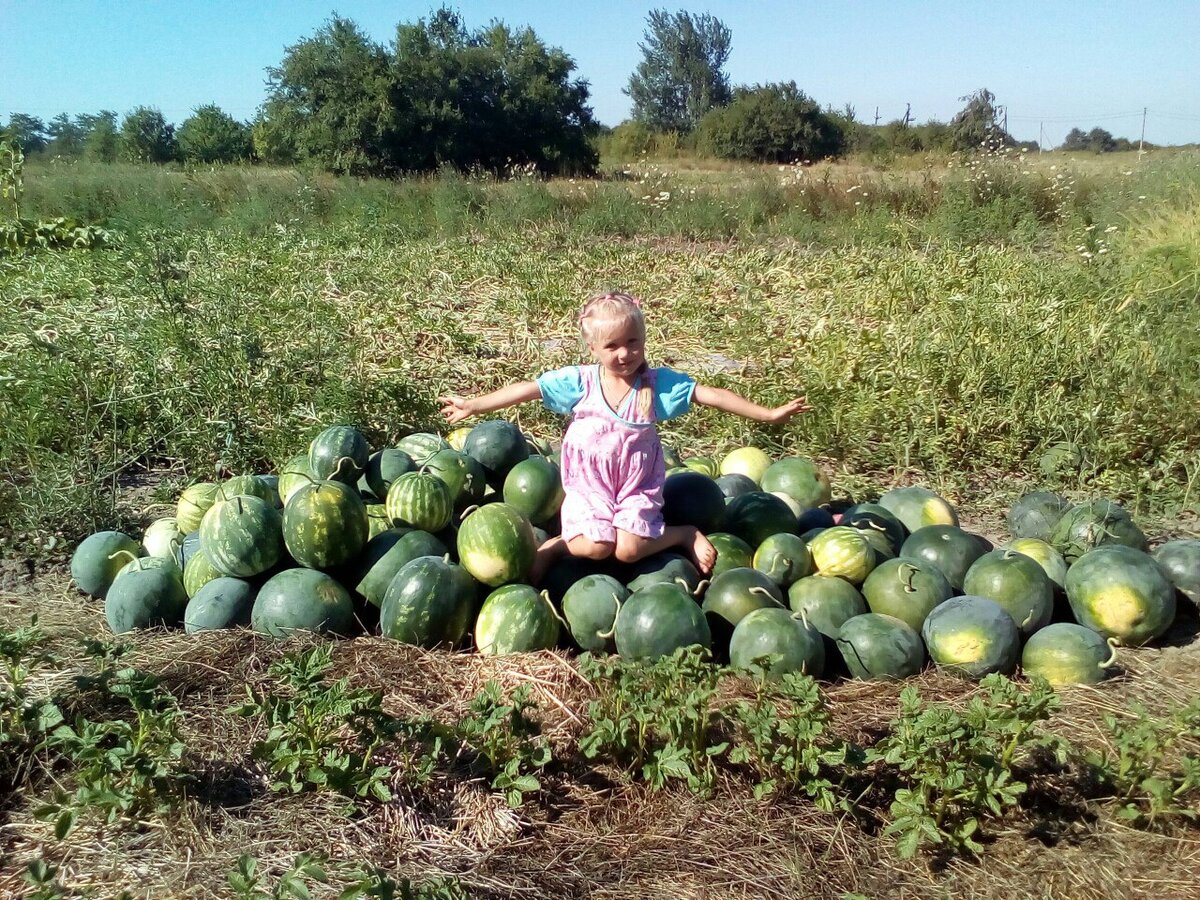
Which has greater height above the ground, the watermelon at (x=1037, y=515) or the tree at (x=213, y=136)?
the tree at (x=213, y=136)

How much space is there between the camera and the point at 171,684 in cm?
321

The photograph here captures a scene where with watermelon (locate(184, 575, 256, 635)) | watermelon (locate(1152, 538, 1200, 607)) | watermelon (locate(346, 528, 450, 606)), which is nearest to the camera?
watermelon (locate(184, 575, 256, 635))

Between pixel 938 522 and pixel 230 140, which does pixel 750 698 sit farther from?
pixel 230 140

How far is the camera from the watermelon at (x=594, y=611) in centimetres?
356

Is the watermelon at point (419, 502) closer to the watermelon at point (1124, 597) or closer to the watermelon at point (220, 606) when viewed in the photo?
the watermelon at point (220, 606)

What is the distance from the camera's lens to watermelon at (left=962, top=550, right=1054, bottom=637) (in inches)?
141

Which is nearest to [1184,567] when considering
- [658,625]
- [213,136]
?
[658,625]

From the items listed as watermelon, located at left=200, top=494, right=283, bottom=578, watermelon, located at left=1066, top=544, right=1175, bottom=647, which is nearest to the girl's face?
watermelon, located at left=200, top=494, right=283, bottom=578

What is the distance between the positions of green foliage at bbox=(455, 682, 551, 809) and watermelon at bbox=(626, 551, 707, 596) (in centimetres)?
96

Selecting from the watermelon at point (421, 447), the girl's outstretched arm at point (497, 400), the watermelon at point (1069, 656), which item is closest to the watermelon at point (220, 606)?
the watermelon at point (421, 447)

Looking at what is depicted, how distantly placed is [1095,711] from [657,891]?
1.74 metres

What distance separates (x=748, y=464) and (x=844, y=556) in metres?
1.23

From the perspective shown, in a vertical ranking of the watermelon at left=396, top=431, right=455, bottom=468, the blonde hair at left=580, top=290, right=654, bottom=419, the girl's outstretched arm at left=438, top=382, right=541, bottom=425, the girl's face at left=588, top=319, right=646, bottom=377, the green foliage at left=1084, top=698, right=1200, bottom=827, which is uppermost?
the blonde hair at left=580, top=290, right=654, bottom=419

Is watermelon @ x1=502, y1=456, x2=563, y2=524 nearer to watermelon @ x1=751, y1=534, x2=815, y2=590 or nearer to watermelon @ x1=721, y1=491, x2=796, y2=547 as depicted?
watermelon @ x1=721, y1=491, x2=796, y2=547
